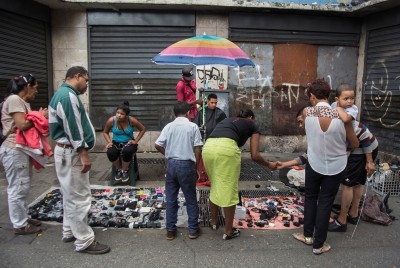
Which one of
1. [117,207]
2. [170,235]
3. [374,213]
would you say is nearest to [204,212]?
[170,235]

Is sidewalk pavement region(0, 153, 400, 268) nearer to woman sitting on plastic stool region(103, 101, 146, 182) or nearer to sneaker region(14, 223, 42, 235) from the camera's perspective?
sneaker region(14, 223, 42, 235)

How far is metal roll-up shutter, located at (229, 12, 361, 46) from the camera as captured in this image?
8078mm

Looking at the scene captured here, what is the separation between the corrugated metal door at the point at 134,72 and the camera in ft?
26.1

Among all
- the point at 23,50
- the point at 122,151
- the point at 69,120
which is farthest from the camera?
the point at 23,50

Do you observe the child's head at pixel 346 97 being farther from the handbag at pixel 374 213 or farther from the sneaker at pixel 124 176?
the sneaker at pixel 124 176

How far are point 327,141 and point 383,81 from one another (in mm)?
5702

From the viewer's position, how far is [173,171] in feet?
12.0

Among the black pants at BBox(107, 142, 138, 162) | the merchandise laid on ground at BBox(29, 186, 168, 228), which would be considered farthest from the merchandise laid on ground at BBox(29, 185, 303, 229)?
the black pants at BBox(107, 142, 138, 162)

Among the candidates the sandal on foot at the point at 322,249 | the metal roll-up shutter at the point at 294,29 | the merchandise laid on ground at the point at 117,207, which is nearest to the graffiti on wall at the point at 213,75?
the metal roll-up shutter at the point at 294,29

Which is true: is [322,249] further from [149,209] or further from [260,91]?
[260,91]

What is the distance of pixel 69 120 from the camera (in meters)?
3.13

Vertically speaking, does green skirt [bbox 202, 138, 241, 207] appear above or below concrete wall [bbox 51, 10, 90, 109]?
below

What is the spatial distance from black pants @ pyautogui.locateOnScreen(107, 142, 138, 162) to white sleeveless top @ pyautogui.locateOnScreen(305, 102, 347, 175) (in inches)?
119

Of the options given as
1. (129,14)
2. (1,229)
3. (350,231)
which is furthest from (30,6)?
(350,231)
